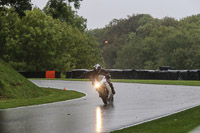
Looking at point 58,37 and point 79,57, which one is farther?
point 79,57

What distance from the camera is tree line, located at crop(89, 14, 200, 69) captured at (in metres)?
113

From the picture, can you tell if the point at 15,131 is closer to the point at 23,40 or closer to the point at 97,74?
the point at 97,74

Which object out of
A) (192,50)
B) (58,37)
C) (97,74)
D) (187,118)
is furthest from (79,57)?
(187,118)

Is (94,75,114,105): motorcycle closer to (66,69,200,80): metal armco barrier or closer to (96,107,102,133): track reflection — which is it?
(96,107,102,133): track reflection

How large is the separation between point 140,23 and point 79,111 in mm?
135024

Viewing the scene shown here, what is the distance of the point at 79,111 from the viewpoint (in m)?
16.0

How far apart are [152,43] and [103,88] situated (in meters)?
109

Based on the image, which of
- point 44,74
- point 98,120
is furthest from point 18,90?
point 44,74

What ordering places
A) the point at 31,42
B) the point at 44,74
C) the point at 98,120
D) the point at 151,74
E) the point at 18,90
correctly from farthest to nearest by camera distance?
1. the point at 31,42
2. the point at 44,74
3. the point at 151,74
4. the point at 18,90
5. the point at 98,120

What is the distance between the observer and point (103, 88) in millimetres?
19547

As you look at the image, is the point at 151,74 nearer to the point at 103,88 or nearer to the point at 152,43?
the point at 103,88

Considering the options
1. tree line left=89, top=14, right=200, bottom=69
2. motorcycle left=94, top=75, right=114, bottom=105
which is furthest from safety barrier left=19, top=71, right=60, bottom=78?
tree line left=89, top=14, right=200, bottom=69

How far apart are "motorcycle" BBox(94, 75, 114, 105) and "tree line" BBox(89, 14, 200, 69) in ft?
295

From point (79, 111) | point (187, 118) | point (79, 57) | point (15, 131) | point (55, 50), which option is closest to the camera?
point (15, 131)
